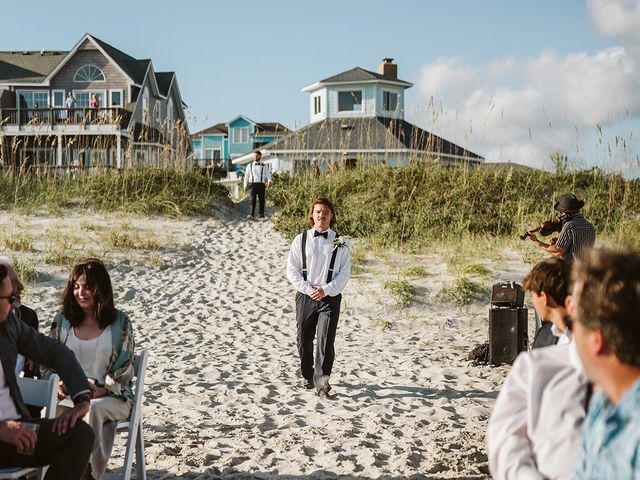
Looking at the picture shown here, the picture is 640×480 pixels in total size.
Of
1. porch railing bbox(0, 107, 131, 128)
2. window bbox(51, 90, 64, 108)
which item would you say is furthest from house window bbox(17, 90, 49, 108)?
porch railing bbox(0, 107, 131, 128)

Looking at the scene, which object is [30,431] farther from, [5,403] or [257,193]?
[257,193]

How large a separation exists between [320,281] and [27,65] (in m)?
35.2

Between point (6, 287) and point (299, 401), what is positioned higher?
point (6, 287)

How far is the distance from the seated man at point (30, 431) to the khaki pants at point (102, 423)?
52cm

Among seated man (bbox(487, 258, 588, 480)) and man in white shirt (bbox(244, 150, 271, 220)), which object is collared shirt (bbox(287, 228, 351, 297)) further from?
man in white shirt (bbox(244, 150, 271, 220))

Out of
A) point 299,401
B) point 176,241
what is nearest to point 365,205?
point 176,241

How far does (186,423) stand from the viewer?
22.1ft

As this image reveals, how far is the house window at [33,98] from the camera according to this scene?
37719 millimetres

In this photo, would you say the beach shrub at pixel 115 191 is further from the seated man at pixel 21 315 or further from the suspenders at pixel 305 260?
the seated man at pixel 21 315

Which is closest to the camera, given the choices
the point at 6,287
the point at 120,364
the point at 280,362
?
the point at 6,287

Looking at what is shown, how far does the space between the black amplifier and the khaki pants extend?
18.0 feet

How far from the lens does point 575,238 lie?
25.3 feet

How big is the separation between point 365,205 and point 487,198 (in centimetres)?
260

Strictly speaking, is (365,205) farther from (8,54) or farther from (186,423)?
(8,54)
